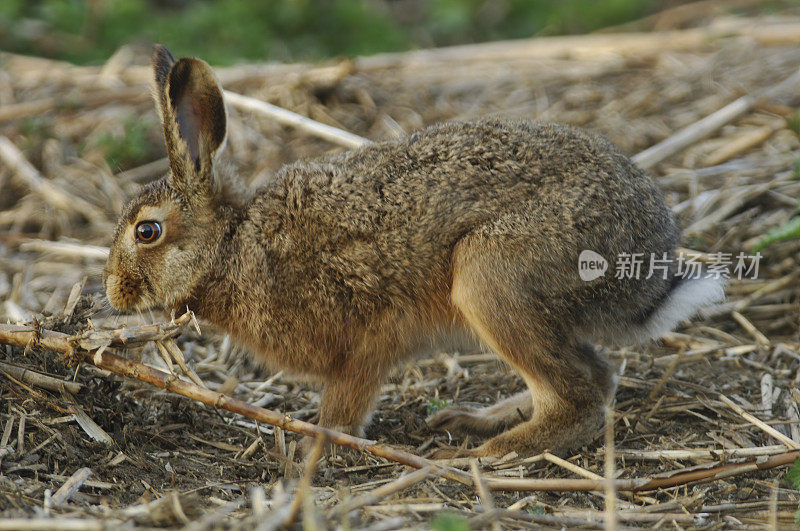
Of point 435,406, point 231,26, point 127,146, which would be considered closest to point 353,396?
point 435,406

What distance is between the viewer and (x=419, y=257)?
4359mm

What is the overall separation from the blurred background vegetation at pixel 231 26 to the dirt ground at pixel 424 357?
19.0 inches

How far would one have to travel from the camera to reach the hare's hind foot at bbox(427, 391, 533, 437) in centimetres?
467

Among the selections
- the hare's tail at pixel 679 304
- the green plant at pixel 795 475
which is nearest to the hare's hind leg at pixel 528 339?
the hare's tail at pixel 679 304

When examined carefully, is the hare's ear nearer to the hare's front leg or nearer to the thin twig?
the hare's front leg

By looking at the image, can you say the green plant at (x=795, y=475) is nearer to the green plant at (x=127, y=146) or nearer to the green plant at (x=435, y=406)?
the green plant at (x=435, y=406)

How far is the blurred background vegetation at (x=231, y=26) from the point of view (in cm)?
889

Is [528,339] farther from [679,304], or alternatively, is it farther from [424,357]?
[424,357]

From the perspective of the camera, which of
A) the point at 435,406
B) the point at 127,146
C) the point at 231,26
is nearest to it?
the point at 435,406

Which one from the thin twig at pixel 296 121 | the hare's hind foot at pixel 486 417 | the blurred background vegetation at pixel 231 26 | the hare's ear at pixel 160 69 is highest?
the blurred background vegetation at pixel 231 26

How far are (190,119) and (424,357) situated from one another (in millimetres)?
2026

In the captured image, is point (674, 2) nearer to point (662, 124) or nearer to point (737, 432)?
point (662, 124)

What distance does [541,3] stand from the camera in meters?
10.9

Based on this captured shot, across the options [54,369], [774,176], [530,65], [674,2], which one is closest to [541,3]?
[674,2]
